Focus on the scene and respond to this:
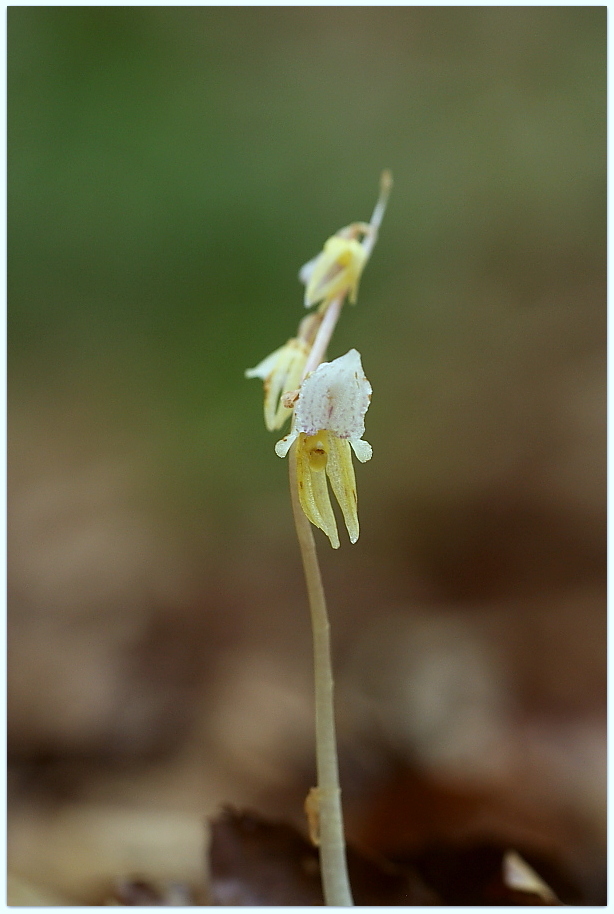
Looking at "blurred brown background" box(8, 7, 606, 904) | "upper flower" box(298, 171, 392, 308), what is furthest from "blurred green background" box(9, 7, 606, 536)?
"upper flower" box(298, 171, 392, 308)

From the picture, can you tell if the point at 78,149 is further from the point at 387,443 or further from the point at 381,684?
the point at 381,684

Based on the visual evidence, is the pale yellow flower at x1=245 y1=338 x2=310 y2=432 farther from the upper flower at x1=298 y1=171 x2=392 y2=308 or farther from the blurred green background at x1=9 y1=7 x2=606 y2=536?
the blurred green background at x1=9 y1=7 x2=606 y2=536

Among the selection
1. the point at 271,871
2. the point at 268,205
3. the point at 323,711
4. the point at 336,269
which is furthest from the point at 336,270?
the point at 268,205

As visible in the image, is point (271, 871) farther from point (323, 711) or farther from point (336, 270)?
point (336, 270)

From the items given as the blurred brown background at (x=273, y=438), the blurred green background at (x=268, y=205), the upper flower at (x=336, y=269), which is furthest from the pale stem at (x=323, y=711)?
the blurred green background at (x=268, y=205)

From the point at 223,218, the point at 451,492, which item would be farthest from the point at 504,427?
the point at 223,218

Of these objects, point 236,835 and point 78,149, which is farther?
point 78,149

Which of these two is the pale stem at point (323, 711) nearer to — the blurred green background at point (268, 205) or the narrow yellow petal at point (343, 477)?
the narrow yellow petal at point (343, 477)
